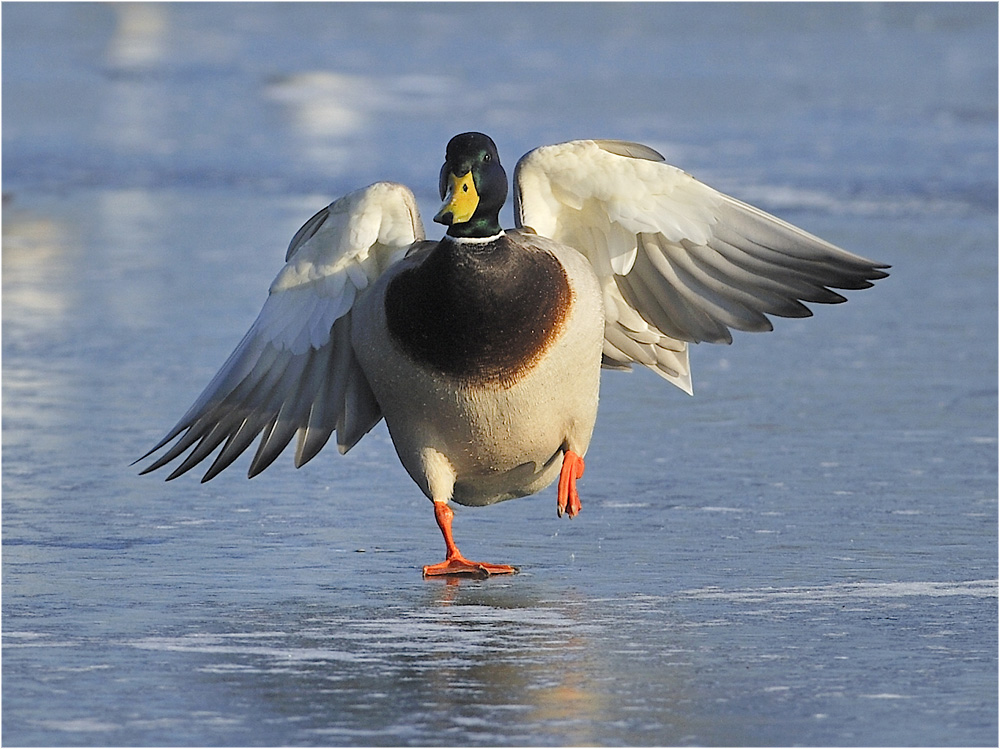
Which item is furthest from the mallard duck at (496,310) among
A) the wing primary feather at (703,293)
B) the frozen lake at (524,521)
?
the frozen lake at (524,521)

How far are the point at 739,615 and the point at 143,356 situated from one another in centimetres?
441

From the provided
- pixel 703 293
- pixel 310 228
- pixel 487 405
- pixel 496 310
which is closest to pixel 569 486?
pixel 487 405

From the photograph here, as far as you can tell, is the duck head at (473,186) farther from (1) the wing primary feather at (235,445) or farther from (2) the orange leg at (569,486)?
(1) the wing primary feather at (235,445)

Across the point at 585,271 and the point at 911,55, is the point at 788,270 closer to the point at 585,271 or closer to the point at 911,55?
the point at 585,271

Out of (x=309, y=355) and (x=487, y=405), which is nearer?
(x=487, y=405)

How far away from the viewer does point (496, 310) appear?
519 centimetres

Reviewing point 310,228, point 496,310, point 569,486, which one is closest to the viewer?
point 496,310

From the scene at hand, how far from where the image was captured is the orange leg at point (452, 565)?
5215 millimetres

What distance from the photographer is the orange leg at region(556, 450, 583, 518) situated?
5.43 m

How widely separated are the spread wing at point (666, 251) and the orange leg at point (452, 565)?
936mm

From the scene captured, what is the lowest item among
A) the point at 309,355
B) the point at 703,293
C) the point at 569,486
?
the point at 569,486

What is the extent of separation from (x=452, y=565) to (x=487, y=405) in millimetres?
463

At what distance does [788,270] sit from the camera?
594cm

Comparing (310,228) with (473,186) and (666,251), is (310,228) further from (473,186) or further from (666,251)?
(666,251)
